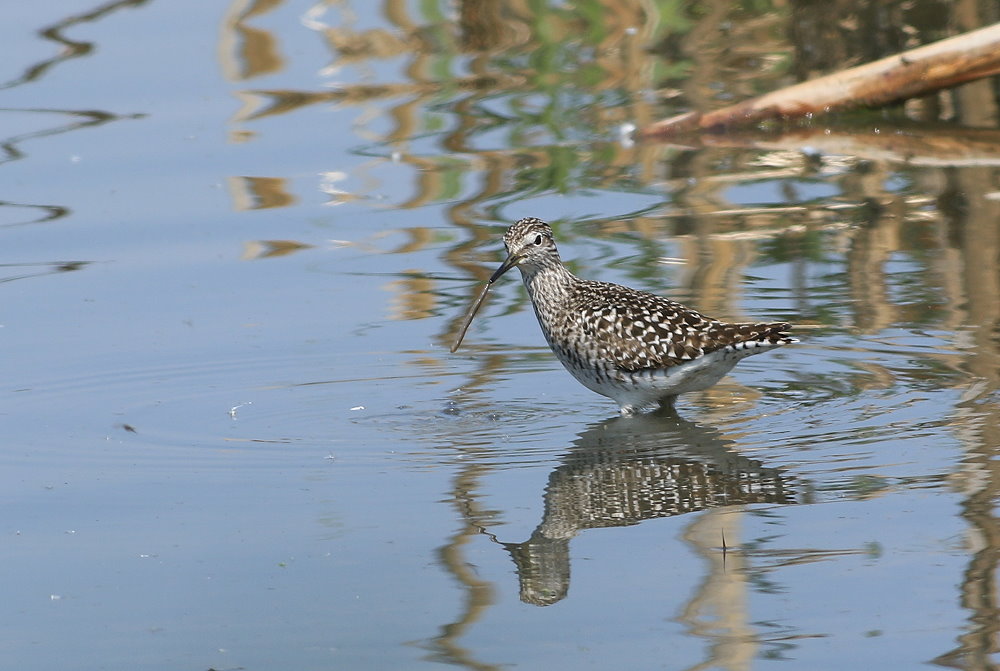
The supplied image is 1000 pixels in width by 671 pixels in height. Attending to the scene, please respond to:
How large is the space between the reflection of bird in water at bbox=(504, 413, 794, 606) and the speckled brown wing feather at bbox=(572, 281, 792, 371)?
38 centimetres

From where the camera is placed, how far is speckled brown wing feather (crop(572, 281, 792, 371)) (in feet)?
26.3

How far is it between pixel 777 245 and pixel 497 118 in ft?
13.7

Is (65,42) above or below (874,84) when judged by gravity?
above

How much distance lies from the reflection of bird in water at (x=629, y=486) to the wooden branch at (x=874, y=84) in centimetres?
506

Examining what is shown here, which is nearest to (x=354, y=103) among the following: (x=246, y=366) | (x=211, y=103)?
(x=211, y=103)

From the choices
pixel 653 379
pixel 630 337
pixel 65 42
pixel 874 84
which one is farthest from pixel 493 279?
pixel 65 42

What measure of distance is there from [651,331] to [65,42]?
976cm

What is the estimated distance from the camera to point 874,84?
12.6 m

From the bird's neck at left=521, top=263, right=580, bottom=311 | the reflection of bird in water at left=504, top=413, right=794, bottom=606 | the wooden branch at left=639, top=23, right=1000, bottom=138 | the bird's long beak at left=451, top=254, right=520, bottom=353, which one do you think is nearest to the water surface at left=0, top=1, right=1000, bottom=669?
the reflection of bird in water at left=504, top=413, right=794, bottom=606

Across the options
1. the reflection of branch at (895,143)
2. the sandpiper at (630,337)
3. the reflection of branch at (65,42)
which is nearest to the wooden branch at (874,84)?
the reflection of branch at (895,143)

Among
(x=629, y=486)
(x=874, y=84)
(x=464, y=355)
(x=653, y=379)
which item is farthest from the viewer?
(x=874, y=84)

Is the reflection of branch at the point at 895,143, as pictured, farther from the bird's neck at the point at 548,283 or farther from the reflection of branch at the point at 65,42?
the reflection of branch at the point at 65,42

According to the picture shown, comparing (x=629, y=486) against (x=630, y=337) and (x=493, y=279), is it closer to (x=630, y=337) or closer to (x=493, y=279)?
(x=630, y=337)

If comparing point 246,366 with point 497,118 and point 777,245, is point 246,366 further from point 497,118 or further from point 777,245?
point 497,118
